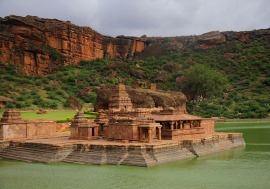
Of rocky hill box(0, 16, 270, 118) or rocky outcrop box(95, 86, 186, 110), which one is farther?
rocky hill box(0, 16, 270, 118)

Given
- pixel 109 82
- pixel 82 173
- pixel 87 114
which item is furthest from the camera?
pixel 109 82

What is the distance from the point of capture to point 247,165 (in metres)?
20.3

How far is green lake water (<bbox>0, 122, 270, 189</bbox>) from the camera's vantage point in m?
15.9

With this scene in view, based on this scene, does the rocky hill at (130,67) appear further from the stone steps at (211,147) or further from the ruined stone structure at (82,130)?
the ruined stone structure at (82,130)

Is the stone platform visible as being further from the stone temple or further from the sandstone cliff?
the sandstone cliff

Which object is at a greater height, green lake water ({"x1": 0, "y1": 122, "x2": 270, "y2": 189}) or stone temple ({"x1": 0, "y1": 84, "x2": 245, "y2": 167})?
stone temple ({"x1": 0, "y1": 84, "x2": 245, "y2": 167})

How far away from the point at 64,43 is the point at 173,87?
2210cm

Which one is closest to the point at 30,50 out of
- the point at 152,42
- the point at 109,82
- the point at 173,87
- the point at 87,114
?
the point at 109,82

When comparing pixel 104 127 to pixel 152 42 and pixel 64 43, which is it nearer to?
pixel 64 43

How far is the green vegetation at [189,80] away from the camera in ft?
175

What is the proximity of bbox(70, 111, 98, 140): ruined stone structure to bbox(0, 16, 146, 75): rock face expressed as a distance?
40634 mm

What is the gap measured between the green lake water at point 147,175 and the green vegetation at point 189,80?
1011 inches

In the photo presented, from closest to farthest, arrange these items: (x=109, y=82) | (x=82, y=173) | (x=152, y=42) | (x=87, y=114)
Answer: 1. (x=82, y=173)
2. (x=87, y=114)
3. (x=109, y=82)
4. (x=152, y=42)

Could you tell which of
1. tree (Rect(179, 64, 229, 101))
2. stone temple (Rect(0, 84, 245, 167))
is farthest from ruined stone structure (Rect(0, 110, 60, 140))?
tree (Rect(179, 64, 229, 101))
